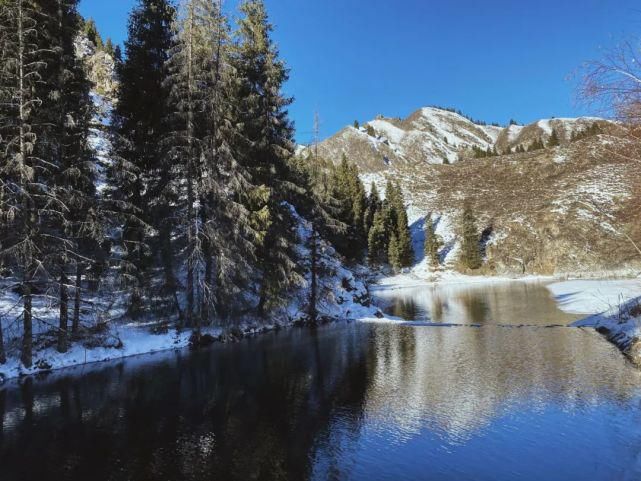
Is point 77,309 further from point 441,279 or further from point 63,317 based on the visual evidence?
point 441,279

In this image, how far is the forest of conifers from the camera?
17.8 meters

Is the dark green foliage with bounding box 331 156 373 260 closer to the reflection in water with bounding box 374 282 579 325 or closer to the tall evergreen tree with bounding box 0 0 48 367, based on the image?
the reflection in water with bounding box 374 282 579 325

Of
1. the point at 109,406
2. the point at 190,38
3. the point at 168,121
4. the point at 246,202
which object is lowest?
→ the point at 109,406

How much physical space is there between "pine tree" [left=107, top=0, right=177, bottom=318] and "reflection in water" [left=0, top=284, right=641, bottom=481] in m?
5.92

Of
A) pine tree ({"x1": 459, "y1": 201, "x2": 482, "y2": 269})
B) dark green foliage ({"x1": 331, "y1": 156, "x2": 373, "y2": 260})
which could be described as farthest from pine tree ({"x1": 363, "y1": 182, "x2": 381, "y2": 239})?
pine tree ({"x1": 459, "y1": 201, "x2": 482, "y2": 269})

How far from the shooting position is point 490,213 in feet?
334

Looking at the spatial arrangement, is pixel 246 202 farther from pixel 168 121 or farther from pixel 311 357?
pixel 311 357

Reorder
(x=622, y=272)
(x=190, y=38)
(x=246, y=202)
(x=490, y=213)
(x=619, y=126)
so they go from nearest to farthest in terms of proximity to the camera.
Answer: (x=619, y=126) < (x=190, y=38) < (x=246, y=202) < (x=622, y=272) < (x=490, y=213)

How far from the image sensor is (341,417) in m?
12.4

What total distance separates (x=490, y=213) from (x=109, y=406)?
9917 cm

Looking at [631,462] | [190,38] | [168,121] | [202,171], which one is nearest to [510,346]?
[631,462]

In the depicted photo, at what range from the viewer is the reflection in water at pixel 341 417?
31.0 ft

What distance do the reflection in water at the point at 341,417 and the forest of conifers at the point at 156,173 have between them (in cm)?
513

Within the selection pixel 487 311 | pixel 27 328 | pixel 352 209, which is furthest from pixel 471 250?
pixel 27 328
